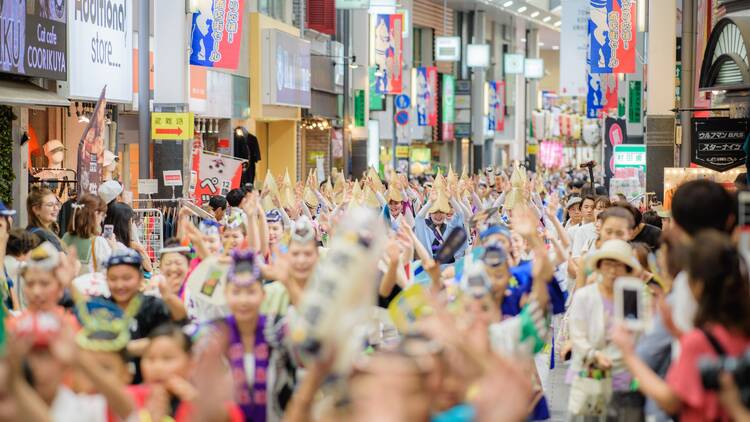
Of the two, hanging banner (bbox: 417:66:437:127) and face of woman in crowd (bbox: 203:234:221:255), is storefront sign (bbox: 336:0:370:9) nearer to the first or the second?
hanging banner (bbox: 417:66:437:127)

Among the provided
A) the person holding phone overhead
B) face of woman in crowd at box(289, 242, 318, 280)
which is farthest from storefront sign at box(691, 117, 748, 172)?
face of woman in crowd at box(289, 242, 318, 280)

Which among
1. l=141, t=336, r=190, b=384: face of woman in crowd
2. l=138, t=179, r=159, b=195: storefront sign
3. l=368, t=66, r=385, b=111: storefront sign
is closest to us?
l=141, t=336, r=190, b=384: face of woman in crowd

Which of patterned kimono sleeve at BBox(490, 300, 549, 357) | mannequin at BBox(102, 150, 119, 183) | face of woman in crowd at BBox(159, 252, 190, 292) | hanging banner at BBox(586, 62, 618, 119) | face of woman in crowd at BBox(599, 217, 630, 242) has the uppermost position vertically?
hanging banner at BBox(586, 62, 618, 119)

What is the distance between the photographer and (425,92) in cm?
5103

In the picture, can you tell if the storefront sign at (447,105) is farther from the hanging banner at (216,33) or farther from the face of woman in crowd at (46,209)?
the face of woman in crowd at (46,209)

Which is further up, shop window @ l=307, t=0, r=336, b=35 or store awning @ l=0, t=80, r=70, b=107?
shop window @ l=307, t=0, r=336, b=35

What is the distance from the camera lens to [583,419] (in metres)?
7.53

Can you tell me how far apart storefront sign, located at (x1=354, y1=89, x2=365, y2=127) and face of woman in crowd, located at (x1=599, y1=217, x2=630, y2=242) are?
3249 cm

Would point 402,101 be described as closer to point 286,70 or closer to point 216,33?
point 286,70

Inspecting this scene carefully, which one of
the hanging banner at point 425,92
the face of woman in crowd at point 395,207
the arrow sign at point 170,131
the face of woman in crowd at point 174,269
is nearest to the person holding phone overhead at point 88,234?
the face of woman in crowd at point 174,269

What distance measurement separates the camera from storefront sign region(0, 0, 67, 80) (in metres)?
15.6

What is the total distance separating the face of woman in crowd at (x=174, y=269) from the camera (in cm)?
902

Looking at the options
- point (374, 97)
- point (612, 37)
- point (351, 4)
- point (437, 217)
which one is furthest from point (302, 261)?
point (374, 97)

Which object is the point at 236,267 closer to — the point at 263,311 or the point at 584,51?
the point at 263,311
